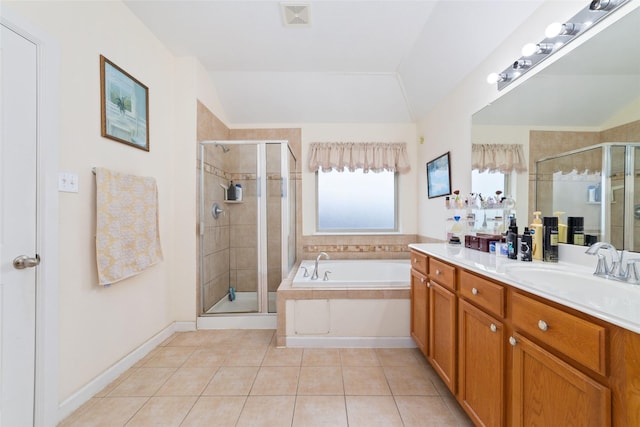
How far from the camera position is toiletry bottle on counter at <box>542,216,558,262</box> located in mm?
1424

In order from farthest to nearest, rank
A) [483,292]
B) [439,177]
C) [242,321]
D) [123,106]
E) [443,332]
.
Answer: [439,177]
[242,321]
[123,106]
[443,332]
[483,292]

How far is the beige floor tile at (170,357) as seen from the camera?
2045mm

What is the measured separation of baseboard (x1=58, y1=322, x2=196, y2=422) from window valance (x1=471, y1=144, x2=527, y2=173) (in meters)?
2.89

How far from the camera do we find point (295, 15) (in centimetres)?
213

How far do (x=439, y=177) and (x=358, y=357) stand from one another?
1896 mm

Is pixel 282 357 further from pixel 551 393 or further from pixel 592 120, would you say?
pixel 592 120

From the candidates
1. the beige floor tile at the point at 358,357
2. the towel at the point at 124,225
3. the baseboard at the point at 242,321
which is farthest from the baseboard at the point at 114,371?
the beige floor tile at the point at 358,357

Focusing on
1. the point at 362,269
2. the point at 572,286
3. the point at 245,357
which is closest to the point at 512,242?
the point at 572,286

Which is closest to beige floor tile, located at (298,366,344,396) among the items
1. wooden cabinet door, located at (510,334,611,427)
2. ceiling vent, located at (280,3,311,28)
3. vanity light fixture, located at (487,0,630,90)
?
wooden cabinet door, located at (510,334,611,427)

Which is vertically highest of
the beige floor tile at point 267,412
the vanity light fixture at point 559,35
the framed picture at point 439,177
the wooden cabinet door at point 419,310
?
the vanity light fixture at point 559,35

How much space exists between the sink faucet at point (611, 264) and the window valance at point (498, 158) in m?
0.69

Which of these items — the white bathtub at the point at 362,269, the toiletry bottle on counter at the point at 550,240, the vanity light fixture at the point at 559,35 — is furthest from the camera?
the white bathtub at the point at 362,269

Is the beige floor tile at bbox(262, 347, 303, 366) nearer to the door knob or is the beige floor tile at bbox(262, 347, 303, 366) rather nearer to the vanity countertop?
the vanity countertop

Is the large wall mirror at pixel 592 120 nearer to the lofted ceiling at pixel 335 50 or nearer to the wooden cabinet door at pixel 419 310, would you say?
the lofted ceiling at pixel 335 50
